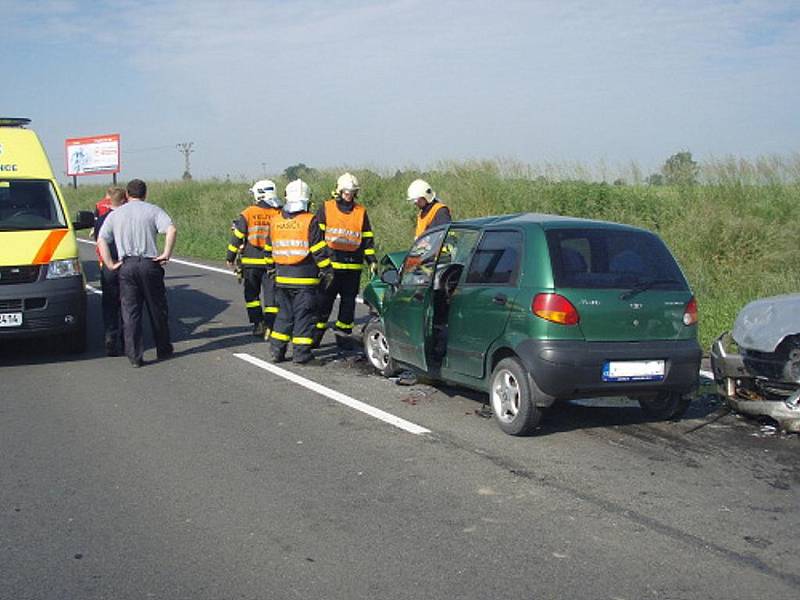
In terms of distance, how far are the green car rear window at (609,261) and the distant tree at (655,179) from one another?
10.6 meters

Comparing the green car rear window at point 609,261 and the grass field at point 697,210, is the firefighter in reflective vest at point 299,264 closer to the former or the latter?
the green car rear window at point 609,261

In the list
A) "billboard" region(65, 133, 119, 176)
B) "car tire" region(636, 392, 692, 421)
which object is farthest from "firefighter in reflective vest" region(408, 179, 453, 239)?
"billboard" region(65, 133, 119, 176)

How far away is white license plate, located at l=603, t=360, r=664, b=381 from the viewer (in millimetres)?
6637

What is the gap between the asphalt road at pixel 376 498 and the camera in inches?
175

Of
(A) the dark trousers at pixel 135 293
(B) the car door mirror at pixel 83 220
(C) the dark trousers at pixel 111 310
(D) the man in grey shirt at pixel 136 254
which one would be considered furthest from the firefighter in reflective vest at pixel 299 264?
(B) the car door mirror at pixel 83 220

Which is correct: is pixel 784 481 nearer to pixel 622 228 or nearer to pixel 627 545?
pixel 627 545

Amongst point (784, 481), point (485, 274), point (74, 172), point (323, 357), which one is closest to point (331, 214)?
point (323, 357)

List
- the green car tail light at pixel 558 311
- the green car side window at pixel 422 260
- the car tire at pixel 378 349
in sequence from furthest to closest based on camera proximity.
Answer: the car tire at pixel 378 349 < the green car side window at pixel 422 260 < the green car tail light at pixel 558 311

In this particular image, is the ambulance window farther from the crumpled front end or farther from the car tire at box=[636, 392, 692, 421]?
the crumpled front end

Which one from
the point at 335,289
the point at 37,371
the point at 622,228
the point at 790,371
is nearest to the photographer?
the point at 790,371

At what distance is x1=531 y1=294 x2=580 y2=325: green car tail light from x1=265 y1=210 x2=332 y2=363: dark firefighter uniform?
11.3 feet

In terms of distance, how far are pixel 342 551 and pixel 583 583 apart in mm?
1217

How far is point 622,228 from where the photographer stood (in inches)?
282

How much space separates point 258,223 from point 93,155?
53.1 metres
